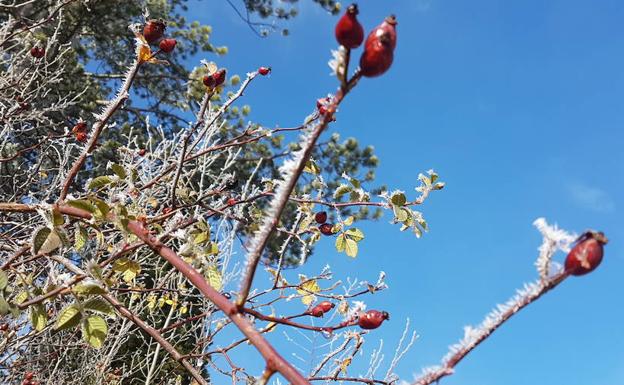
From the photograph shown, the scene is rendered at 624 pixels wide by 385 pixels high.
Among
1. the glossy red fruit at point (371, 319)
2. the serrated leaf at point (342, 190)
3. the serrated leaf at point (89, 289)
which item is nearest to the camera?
the glossy red fruit at point (371, 319)

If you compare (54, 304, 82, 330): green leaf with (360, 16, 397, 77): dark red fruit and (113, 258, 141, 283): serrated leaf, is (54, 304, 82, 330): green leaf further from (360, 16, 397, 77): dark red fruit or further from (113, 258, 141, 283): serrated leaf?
(360, 16, 397, 77): dark red fruit

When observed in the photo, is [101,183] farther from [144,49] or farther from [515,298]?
[515,298]

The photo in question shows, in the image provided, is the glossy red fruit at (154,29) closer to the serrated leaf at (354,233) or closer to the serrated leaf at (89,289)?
the serrated leaf at (89,289)

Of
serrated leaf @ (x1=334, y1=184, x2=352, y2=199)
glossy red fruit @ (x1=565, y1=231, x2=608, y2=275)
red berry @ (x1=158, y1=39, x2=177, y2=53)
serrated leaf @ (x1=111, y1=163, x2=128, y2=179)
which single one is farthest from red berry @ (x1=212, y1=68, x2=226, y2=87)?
glossy red fruit @ (x1=565, y1=231, x2=608, y2=275)

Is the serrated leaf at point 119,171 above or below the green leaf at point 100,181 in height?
above

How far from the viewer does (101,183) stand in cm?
181

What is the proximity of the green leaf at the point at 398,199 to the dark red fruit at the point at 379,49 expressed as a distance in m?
1.47

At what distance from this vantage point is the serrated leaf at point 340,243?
7.30 ft

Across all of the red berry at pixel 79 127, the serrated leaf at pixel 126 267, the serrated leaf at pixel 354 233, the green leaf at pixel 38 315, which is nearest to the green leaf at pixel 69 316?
the green leaf at pixel 38 315

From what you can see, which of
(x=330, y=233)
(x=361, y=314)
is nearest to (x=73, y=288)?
(x=361, y=314)

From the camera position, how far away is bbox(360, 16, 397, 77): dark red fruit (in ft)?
2.02

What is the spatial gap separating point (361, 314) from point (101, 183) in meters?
1.12

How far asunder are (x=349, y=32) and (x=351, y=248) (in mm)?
1646

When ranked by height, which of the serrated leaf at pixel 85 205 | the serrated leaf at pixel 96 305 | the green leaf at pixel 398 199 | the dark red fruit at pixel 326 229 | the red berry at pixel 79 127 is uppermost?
the red berry at pixel 79 127
